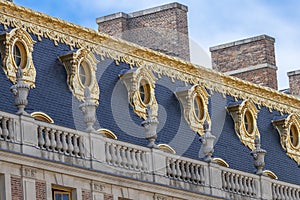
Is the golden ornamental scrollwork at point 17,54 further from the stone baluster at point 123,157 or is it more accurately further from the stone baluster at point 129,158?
the stone baluster at point 129,158

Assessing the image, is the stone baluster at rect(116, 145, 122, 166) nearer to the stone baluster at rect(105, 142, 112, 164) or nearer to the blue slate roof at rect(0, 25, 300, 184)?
the stone baluster at rect(105, 142, 112, 164)

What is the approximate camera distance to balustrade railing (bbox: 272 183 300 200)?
202 feet

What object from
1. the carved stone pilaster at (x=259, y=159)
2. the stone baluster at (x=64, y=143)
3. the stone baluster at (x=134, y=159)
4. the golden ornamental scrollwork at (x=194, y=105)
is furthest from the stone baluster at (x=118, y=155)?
the carved stone pilaster at (x=259, y=159)

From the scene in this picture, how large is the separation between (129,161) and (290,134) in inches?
514

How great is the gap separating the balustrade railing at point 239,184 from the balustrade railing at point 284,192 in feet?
3.98

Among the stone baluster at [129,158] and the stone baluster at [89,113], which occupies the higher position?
the stone baluster at [89,113]

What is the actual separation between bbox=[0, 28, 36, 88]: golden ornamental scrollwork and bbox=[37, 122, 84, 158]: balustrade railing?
2.08 m

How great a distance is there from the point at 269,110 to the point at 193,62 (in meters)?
3.56

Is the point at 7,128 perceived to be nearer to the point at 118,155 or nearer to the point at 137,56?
the point at 118,155

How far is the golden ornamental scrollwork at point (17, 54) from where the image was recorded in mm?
52344

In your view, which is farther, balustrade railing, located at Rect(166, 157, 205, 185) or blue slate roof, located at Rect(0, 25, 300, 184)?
balustrade railing, located at Rect(166, 157, 205, 185)

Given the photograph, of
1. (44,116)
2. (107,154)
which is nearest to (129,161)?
(107,154)

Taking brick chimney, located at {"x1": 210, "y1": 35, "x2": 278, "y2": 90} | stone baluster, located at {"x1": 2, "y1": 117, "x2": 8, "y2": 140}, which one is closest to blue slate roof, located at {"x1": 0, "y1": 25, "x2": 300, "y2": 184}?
stone baluster, located at {"x1": 2, "y1": 117, "x2": 8, "y2": 140}

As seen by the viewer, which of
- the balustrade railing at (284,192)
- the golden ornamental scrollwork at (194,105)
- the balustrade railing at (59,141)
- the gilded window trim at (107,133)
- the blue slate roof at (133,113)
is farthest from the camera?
the balustrade railing at (284,192)
